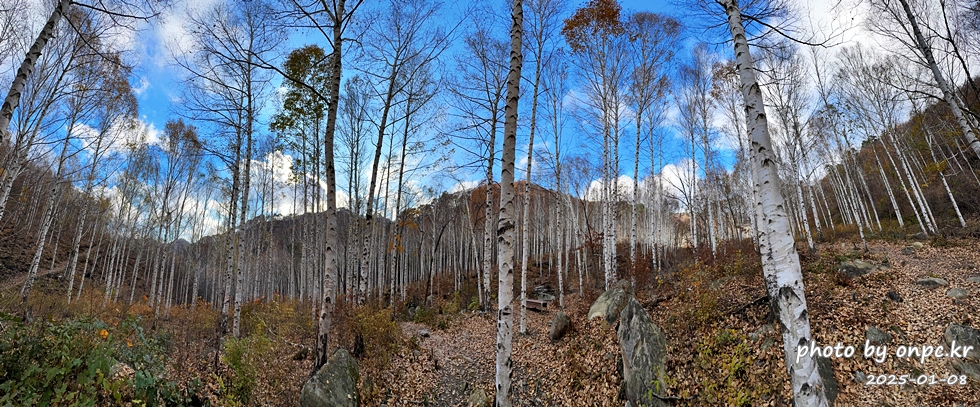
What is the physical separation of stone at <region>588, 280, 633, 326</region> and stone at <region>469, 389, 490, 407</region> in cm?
355

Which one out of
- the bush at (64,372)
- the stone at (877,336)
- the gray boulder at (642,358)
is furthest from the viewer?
the stone at (877,336)

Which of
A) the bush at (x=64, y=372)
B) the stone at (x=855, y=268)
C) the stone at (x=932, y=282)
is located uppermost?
the stone at (x=855, y=268)

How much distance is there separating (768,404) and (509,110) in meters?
5.25

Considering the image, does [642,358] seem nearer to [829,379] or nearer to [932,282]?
[829,379]

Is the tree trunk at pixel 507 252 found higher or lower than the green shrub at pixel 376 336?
higher

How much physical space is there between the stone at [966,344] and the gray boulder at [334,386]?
8.70 meters

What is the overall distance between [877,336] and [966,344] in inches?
38.2

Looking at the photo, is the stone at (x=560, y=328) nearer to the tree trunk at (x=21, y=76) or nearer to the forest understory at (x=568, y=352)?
the forest understory at (x=568, y=352)

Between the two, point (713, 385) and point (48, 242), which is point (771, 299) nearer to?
point (713, 385)

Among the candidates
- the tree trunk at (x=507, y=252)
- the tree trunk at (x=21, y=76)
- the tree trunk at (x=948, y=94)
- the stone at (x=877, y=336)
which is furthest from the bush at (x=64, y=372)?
the tree trunk at (x=948, y=94)

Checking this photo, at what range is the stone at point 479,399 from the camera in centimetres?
571

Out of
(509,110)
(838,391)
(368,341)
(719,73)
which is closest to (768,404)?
(838,391)

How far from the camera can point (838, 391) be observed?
15.9 feet

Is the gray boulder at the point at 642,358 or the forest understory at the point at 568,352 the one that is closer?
the forest understory at the point at 568,352
